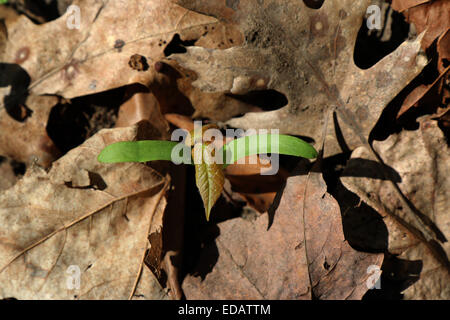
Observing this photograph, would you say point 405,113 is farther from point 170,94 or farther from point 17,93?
point 17,93

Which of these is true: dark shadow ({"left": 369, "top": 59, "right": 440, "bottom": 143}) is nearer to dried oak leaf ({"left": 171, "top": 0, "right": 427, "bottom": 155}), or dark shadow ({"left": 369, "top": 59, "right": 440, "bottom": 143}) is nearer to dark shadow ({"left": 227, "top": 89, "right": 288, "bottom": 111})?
dried oak leaf ({"left": 171, "top": 0, "right": 427, "bottom": 155})

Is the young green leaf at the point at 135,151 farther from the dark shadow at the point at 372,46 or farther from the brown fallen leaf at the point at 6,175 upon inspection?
the dark shadow at the point at 372,46

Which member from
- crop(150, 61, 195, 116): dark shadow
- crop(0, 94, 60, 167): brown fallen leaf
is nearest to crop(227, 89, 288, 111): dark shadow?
crop(150, 61, 195, 116): dark shadow

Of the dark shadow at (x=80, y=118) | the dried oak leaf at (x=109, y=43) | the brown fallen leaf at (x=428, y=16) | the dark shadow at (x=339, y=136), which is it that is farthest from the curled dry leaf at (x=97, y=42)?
the brown fallen leaf at (x=428, y=16)

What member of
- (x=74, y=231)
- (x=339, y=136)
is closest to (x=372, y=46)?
(x=339, y=136)

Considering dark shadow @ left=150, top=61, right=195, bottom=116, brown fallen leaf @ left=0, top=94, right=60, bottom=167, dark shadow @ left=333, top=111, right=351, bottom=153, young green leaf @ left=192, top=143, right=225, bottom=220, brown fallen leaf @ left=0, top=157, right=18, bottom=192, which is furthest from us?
brown fallen leaf @ left=0, top=157, right=18, bottom=192

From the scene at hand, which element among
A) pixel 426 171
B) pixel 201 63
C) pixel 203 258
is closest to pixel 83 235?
pixel 203 258

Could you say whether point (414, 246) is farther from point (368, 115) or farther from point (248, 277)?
point (248, 277)
